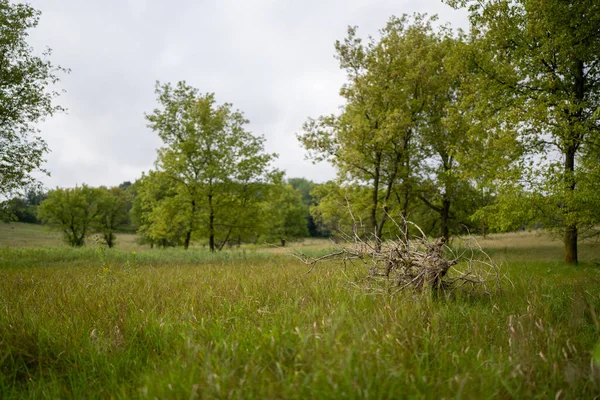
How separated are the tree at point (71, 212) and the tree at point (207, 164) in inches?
1288

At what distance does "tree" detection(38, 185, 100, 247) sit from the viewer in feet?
144

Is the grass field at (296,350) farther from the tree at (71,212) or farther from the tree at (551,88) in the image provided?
the tree at (71,212)

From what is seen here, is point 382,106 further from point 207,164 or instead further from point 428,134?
point 207,164

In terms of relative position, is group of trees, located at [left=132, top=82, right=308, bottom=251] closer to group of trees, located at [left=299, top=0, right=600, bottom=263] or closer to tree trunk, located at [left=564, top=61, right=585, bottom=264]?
group of trees, located at [left=299, top=0, right=600, bottom=263]

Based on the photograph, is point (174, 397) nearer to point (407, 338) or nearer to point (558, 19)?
point (407, 338)

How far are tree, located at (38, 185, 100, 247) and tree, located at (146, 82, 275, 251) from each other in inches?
1288

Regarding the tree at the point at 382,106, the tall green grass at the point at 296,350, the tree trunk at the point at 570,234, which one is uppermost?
the tree at the point at 382,106

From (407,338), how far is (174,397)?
1.57 m

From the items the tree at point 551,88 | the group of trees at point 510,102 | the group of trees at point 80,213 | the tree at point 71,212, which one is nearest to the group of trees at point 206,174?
the group of trees at point 510,102

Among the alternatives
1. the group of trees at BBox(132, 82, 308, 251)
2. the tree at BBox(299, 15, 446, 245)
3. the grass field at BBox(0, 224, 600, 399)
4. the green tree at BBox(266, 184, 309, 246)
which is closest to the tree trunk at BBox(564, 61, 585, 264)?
the tree at BBox(299, 15, 446, 245)

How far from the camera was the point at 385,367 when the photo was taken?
6.23 ft

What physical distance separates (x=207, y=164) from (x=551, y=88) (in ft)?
59.1

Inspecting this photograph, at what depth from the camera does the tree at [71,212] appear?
4394cm

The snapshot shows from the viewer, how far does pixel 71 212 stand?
45312mm
